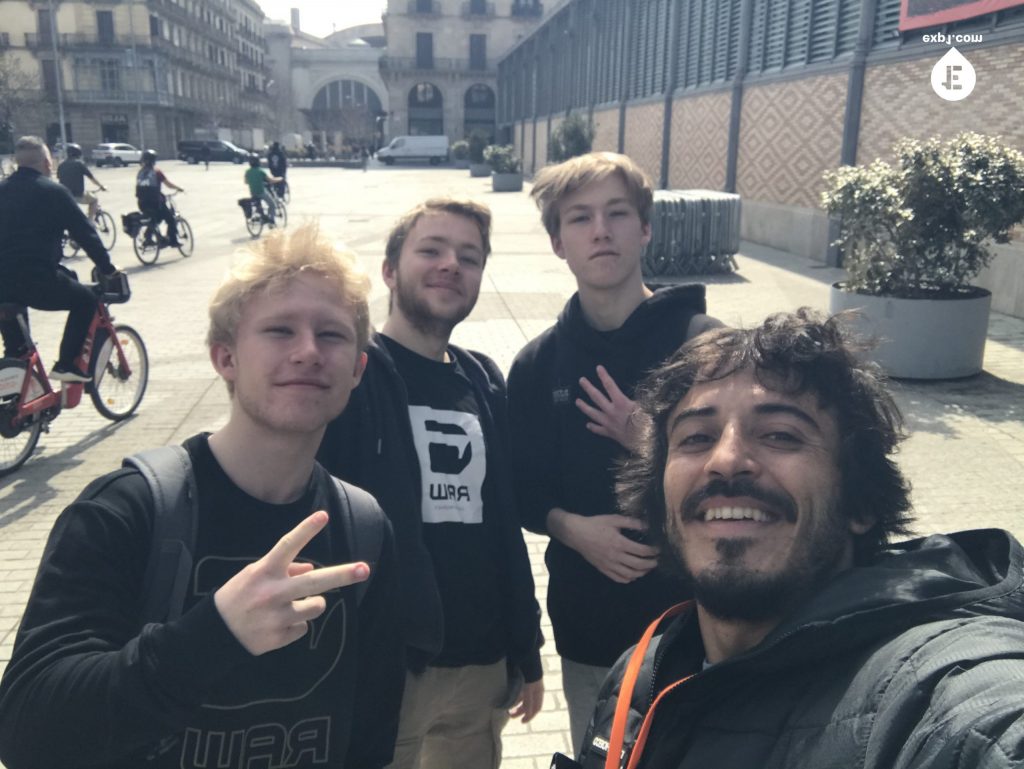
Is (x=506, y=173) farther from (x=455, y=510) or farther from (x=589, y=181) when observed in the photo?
(x=455, y=510)

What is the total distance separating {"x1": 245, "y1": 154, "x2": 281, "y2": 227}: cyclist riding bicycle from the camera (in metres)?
18.5

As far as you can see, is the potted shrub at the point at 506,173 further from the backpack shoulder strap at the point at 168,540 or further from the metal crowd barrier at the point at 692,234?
the backpack shoulder strap at the point at 168,540

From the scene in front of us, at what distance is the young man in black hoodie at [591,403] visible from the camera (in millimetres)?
2410

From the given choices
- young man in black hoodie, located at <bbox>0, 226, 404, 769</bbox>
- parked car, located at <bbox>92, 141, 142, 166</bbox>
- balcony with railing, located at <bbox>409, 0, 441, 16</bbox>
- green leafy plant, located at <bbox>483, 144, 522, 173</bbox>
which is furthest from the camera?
balcony with railing, located at <bbox>409, 0, 441, 16</bbox>

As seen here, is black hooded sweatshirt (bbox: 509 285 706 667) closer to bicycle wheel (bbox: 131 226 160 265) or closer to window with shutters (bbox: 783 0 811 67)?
bicycle wheel (bbox: 131 226 160 265)

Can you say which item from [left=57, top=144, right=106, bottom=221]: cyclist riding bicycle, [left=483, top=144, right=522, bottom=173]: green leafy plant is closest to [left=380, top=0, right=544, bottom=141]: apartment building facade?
[left=483, top=144, right=522, bottom=173]: green leafy plant

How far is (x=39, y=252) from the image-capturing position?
19.6ft

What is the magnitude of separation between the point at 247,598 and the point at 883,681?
3.08ft

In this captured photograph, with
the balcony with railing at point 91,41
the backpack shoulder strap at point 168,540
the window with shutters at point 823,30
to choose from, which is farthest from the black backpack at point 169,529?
the balcony with railing at point 91,41

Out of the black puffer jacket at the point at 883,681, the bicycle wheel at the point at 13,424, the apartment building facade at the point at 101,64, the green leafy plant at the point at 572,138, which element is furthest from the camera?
the apartment building facade at the point at 101,64

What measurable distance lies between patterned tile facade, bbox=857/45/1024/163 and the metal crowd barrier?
2906 mm

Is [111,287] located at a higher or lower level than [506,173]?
lower

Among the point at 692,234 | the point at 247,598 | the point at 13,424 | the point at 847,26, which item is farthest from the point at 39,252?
the point at 847,26

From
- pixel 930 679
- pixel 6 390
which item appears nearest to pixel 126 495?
pixel 930 679
